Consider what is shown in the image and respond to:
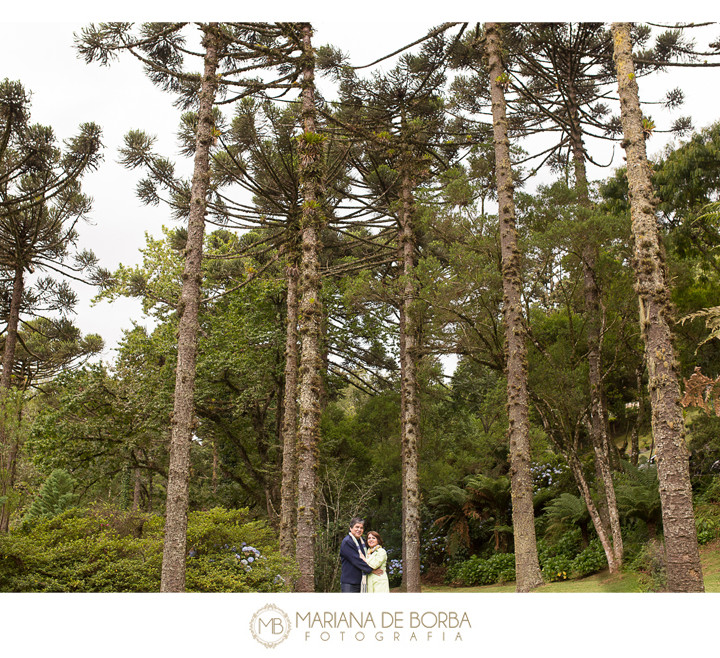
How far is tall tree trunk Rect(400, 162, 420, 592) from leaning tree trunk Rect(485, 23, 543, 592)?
343 cm

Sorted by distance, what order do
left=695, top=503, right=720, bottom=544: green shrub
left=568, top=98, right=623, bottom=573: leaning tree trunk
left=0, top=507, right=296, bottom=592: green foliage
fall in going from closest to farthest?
left=0, top=507, right=296, bottom=592: green foliage
left=695, top=503, right=720, bottom=544: green shrub
left=568, top=98, right=623, bottom=573: leaning tree trunk

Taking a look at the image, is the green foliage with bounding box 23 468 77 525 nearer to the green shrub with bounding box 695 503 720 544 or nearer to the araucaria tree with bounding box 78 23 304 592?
the araucaria tree with bounding box 78 23 304 592

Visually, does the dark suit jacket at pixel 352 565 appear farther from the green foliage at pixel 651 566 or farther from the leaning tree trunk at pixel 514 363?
the green foliage at pixel 651 566

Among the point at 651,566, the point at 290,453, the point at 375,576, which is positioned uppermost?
the point at 290,453

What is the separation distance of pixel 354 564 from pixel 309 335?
4.45 metres

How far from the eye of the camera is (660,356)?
6.89 m

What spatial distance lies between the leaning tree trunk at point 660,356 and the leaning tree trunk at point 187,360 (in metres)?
5.85

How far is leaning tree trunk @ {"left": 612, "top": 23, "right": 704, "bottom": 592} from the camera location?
6.39 metres

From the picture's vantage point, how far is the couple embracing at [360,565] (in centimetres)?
645

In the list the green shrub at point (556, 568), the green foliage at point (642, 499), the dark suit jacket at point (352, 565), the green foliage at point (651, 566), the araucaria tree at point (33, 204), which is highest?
the araucaria tree at point (33, 204)

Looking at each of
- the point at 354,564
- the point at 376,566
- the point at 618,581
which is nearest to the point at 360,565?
the point at 354,564

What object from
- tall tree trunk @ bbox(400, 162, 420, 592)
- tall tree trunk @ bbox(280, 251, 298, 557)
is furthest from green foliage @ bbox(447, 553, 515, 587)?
tall tree trunk @ bbox(280, 251, 298, 557)

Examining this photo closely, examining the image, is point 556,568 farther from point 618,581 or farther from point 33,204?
point 33,204
